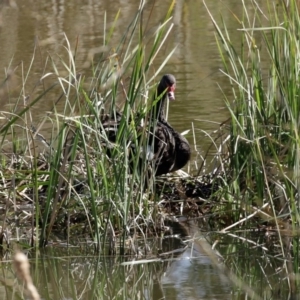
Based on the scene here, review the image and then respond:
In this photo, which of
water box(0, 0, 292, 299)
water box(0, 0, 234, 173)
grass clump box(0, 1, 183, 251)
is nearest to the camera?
water box(0, 0, 292, 299)

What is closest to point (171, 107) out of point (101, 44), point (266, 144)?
point (266, 144)

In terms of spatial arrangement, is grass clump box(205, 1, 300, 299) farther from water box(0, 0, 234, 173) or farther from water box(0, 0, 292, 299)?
water box(0, 0, 234, 173)

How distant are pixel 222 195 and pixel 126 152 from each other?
31.5 inches

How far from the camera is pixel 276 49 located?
389 cm

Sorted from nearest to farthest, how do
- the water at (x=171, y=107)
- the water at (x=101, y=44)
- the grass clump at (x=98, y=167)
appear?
the water at (x=171, y=107), the grass clump at (x=98, y=167), the water at (x=101, y=44)

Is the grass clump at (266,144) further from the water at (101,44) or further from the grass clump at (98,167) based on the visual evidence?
the water at (101,44)

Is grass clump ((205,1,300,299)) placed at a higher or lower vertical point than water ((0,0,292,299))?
higher

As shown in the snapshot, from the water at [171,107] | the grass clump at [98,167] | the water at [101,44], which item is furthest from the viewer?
the water at [101,44]

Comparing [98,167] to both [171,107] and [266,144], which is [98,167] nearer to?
[266,144]

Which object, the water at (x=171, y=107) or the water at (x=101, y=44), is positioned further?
the water at (x=101, y=44)

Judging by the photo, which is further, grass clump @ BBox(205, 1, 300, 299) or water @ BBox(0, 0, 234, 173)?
water @ BBox(0, 0, 234, 173)

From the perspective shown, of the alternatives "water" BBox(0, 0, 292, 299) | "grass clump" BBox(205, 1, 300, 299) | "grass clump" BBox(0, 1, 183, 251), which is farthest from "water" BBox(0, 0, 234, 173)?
"grass clump" BBox(0, 1, 183, 251)

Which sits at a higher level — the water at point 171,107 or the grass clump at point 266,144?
the grass clump at point 266,144

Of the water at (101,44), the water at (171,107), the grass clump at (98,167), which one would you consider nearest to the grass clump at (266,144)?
the water at (171,107)
